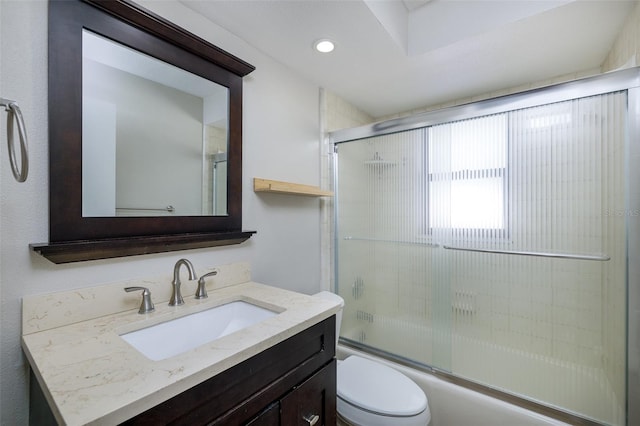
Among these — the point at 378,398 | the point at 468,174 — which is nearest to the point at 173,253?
the point at 378,398

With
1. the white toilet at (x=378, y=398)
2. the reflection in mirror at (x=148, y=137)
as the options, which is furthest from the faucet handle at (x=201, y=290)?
the white toilet at (x=378, y=398)

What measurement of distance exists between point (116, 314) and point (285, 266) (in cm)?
89

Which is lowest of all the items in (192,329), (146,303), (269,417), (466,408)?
(466,408)

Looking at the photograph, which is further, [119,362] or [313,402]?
[313,402]

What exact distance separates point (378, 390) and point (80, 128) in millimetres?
1638

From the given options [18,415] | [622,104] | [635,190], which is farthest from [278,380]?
Result: [622,104]

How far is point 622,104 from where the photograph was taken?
1.15 meters

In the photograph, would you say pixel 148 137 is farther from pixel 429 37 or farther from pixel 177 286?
pixel 429 37

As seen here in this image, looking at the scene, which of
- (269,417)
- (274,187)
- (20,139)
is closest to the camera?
(20,139)

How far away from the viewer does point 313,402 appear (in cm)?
98

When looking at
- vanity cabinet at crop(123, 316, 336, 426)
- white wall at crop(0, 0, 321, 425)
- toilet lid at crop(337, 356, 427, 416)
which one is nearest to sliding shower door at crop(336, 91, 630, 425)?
toilet lid at crop(337, 356, 427, 416)

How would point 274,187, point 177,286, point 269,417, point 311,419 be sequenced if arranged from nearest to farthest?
point 269,417, point 311,419, point 177,286, point 274,187

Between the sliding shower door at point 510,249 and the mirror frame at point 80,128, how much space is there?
1.18 metres

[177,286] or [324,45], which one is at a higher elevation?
[324,45]
